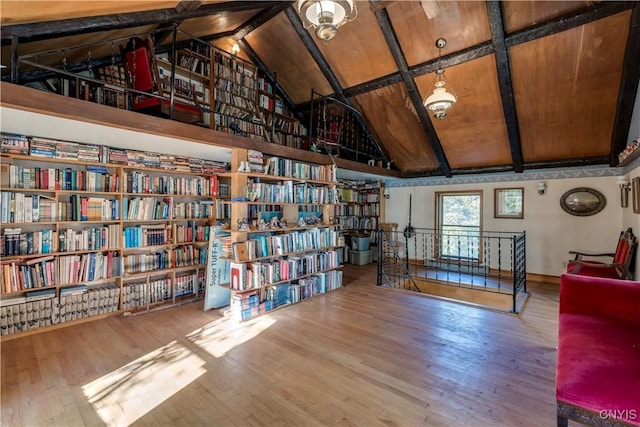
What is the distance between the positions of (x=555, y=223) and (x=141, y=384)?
7.00 m

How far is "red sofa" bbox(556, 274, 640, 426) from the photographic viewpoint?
1.47 meters

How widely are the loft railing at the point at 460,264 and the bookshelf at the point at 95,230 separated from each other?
3.34 m

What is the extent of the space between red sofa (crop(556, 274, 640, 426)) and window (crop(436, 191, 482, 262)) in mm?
3921

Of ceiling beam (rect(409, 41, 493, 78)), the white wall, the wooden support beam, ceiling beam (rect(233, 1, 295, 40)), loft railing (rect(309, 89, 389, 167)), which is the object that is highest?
ceiling beam (rect(233, 1, 295, 40))

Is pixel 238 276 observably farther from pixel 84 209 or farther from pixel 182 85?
pixel 182 85

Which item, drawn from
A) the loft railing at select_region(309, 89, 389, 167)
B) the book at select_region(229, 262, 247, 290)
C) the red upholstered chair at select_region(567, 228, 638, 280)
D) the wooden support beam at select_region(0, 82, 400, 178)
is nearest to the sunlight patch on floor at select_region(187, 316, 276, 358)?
Answer: the book at select_region(229, 262, 247, 290)

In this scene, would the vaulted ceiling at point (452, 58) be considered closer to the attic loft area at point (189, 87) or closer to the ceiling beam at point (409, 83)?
the ceiling beam at point (409, 83)

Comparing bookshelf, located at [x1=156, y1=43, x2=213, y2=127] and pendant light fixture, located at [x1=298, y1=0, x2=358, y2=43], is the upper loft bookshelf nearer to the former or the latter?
bookshelf, located at [x1=156, y1=43, x2=213, y2=127]

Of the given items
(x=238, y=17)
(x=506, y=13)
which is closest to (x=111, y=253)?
(x=238, y=17)

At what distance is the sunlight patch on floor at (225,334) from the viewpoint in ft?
9.78

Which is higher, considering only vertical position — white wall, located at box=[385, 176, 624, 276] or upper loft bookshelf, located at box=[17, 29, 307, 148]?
upper loft bookshelf, located at box=[17, 29, 307, 148]

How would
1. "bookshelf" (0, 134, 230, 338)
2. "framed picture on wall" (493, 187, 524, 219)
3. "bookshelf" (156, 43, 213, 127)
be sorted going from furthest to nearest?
"framed picture on wall" (493, 187, 524, 219) → "bookshelf" (156, 43, 213, 127) → "bookshelf" (0, 134, 230, 338)

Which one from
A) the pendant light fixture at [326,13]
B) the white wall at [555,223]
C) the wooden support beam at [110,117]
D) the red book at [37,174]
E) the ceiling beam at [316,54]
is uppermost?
the ceiling beam at [316,54]

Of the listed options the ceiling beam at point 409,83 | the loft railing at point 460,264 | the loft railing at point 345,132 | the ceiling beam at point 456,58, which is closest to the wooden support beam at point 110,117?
the loft railing at point 345,132
